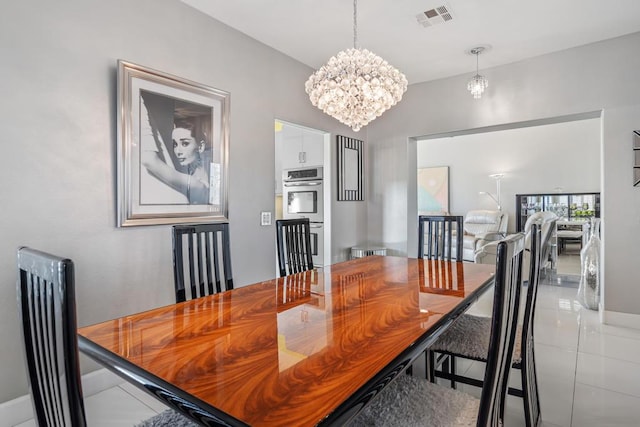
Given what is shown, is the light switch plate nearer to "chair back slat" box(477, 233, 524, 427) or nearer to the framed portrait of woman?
the framed portrait of woman

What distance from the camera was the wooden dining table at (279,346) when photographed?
716mm

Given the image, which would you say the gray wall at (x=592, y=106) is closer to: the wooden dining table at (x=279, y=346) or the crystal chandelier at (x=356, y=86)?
the crystal chandelier at (x=356, y=86)

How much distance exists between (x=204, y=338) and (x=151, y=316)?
0.35 meters

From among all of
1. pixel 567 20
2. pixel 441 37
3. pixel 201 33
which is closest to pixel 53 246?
pixel 201 33

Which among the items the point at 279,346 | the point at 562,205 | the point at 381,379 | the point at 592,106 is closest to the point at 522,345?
the point at 381,379

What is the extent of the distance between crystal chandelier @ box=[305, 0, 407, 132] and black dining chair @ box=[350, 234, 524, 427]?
1.24 m

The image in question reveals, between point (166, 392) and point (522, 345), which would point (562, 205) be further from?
point (166, 392)

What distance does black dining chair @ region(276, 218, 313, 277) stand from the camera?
2.38 metres

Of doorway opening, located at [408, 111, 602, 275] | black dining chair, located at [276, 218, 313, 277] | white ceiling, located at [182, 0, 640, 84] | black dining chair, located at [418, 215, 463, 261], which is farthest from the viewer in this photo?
doorway opening, located at [408, 111, 602, 275]

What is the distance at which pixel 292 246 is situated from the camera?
2.44 m

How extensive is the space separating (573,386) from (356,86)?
227cm

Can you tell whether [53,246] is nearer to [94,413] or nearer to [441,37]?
[94,413]

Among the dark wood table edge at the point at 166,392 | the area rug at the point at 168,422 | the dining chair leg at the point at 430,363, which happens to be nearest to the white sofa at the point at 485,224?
the dining chair leg at the point at 430,363

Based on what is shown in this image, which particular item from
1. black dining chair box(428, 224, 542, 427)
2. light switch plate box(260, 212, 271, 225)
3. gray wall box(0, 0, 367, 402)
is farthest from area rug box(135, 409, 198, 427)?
light switch plate box(260, 212, 271, 225)
